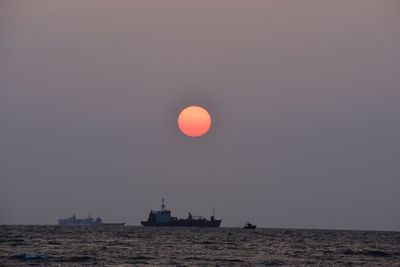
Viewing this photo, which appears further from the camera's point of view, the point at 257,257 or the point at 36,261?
the point at 257,257

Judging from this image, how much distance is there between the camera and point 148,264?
6425cm

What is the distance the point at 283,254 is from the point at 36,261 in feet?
95.9

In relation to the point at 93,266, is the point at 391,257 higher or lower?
higher

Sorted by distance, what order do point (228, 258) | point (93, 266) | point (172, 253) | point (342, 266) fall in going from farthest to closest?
1. point (172, 253)
2. point (228, 258)
3. point (342, 266)
4. point (93, 266)

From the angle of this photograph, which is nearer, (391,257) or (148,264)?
(148,264)

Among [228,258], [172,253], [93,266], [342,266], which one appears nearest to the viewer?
[93,266]

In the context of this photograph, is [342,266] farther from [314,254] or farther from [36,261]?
[36,261]

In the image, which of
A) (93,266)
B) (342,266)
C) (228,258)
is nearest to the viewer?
(93,266)

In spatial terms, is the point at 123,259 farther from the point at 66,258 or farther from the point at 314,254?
the point at 314,254

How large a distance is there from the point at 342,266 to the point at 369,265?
3.60 metres

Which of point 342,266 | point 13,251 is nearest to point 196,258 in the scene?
point 342,266

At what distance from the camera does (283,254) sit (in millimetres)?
81812

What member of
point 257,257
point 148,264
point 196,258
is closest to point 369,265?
point 257,257

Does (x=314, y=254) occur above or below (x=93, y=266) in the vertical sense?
above
